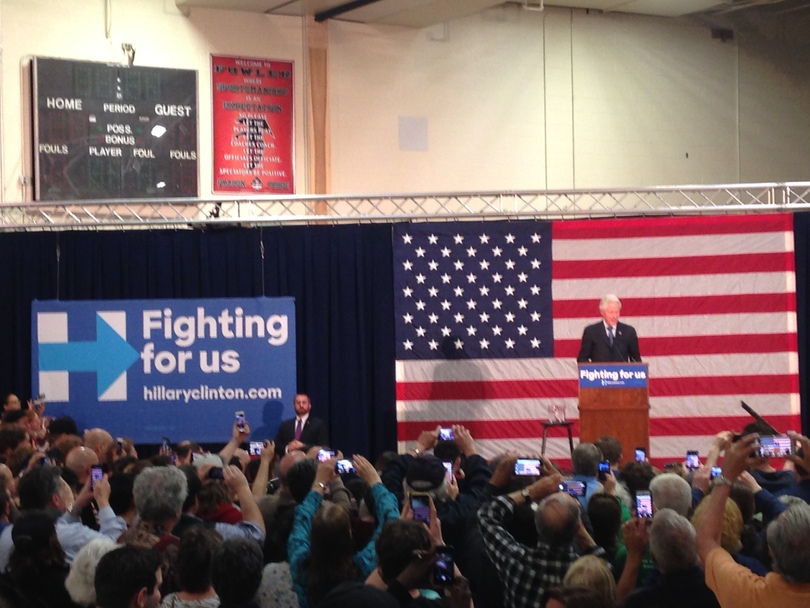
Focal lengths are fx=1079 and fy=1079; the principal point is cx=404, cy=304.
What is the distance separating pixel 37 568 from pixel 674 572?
211 centimetres

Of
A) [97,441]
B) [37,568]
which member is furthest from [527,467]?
[97,441]

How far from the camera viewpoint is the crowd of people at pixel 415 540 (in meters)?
3.03

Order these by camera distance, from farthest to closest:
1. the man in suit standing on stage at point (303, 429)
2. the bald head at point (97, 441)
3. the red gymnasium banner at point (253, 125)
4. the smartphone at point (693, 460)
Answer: the red gymnasium banner at point (253, 125)
the man in suit standing on stage at point (303, 429)
the bald head at point (97, 441)
the smartphone at point (693, 460)

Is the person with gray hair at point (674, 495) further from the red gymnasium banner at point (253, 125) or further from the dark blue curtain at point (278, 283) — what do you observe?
the red gymnasium banner at point (253, 125)

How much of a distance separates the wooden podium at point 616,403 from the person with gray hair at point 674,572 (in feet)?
19.7

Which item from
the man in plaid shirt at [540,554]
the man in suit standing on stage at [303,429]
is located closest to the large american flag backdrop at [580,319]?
the man in suit standing on stage at [303,429]

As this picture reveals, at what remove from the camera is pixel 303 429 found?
1025 cm

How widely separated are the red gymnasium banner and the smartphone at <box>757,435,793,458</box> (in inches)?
404

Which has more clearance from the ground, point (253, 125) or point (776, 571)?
point (253, 125)

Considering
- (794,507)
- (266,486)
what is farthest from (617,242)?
(794,507)

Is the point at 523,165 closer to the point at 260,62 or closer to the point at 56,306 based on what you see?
the point at 260,62

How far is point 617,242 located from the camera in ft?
35.2

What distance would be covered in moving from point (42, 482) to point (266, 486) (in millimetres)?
1422

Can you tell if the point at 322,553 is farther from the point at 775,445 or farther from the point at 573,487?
the point at 775,445
